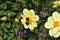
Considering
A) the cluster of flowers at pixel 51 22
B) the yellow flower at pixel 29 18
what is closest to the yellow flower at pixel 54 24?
the cluster of flowers at pixel 51 22

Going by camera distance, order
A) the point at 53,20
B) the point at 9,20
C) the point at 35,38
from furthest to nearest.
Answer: the point at 9,20
the point at 35,38
the point at 53,20

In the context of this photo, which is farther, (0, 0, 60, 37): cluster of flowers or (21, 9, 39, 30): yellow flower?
(21, 9, 39, 30): yellow flower

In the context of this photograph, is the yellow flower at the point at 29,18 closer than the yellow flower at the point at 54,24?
No

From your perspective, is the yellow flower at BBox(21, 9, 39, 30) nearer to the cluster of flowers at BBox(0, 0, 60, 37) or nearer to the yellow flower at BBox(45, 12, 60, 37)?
the cluster of flowers at BBox(0, 0, 60, 37)

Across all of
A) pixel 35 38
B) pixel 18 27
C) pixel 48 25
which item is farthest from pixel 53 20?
pixel 18 27

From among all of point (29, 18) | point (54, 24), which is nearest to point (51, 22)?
point (54, 24)

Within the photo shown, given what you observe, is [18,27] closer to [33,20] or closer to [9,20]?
[9,20]

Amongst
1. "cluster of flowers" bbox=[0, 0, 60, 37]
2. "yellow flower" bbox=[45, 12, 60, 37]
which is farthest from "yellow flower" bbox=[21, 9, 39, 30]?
"yellow flower" bbox=[45, 12, 60, 37]

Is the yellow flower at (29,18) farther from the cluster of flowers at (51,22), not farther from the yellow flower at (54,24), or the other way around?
the yellow flower at (54,24)

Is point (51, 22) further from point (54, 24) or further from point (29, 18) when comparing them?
point (29, 18)

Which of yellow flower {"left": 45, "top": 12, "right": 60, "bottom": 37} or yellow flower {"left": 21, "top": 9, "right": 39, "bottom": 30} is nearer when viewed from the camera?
yellow flower {"left": 45, "top": 12, "right": 60, "bottom": 37}

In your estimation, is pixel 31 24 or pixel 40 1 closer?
pixel 31 24
